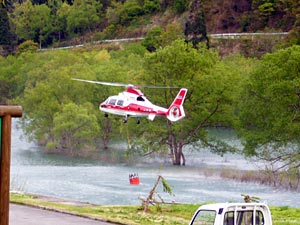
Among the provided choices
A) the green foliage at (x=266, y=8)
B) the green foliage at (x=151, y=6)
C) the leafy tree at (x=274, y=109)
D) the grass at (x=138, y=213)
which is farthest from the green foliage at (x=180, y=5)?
the grass at (x=138, y=213)

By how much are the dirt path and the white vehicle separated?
22.0 feet

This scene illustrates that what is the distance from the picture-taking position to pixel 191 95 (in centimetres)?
7144

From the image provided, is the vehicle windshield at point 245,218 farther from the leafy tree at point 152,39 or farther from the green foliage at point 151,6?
the green foliage at point 151,6

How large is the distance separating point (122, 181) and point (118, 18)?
4664 inches

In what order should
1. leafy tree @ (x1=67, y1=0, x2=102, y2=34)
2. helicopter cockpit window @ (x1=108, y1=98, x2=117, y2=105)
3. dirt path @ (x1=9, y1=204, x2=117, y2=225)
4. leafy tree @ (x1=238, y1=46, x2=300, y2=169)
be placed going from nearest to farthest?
dirt path @ (x1=9, y1=204, x2=117, y2=225)
helicopter cockpit window @ (x1=108, y1=98, x2=117, y2=105)
leafy tree @ (x1=238, y1=46, x2=300, y2=169)
leafy tree @ (x1=67, y1=0, x2=102, y2=34)

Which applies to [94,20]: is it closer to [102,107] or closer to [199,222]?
[102,107]

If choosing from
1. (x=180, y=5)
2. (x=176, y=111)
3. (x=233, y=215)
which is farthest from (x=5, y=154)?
(x=180, y=5)

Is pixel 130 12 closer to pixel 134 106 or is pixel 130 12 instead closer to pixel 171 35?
pixel 171 35

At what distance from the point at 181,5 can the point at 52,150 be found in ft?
292

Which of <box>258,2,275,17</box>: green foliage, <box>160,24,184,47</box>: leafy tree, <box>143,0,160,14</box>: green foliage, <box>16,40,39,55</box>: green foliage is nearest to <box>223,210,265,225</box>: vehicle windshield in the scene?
<box>160,24,184,47</box>: leafy tree

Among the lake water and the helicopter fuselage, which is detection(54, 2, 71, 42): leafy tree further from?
the helicopter fuselage

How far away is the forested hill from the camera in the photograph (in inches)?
5876

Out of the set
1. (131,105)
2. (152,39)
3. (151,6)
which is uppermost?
(151,6)

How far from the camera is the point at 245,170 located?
60.4 meters
